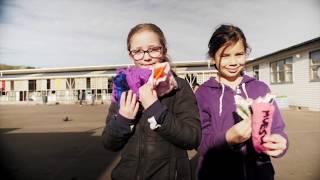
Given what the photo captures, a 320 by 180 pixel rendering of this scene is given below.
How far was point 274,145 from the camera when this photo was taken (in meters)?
1.45

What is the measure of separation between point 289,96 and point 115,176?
68.9 ft

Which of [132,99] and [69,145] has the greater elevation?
[132,99]

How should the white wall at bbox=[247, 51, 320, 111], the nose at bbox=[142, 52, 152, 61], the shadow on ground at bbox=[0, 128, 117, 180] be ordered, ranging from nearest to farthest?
1. the nose at bbox=[142, 52, 152, 61]
2. the shadow on ground at bbox=[0, 128, 117, 180]
3. the white wall at bbox=[247, 51, 320, 111]

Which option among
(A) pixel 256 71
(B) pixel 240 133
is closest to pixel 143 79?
(B) pixel 240 133

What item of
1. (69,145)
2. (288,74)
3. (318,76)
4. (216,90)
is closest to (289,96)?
(288,74)

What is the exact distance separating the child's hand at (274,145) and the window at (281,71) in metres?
20.7

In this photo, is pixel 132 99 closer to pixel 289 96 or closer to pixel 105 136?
pixel 105 136

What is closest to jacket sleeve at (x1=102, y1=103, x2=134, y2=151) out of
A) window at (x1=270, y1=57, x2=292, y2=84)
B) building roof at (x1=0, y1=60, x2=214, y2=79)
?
window at (x1=270, y1=57, x2=292, y2=84)

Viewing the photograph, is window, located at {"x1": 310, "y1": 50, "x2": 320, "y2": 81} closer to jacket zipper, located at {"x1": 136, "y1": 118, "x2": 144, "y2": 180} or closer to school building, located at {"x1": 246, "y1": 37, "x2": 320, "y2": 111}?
school building, located at {"x1": 246, "y1": 37, "x2": 320, "y2": 111}

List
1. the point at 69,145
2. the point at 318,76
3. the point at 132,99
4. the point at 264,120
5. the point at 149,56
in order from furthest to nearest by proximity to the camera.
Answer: the point at 318,76
the point at 69,145
the point at 149,56
the point at 132,99
the point at 264,120

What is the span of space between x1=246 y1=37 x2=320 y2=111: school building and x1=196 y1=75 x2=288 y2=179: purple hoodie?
16.3 m

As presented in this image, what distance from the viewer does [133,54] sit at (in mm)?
1744

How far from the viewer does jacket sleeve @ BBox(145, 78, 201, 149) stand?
1580 mm

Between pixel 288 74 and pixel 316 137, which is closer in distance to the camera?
pixel 316 137
